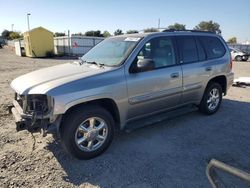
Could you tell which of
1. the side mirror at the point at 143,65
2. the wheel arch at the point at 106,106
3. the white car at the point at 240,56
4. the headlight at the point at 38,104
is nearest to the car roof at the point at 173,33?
the side mirror at the point at 143,65

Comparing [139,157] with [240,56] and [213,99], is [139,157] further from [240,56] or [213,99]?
[240,56]

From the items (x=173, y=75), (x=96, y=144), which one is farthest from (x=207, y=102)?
(x=96, y=144)

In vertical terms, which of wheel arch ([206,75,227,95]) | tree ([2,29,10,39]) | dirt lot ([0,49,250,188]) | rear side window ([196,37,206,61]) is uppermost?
Result: tree ([2,29,10,39])

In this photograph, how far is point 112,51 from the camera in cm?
493

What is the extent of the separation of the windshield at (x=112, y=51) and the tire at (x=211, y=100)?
2301 mm

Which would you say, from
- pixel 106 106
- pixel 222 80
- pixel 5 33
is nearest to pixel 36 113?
pixel 106 106

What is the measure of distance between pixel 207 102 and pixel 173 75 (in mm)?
1548

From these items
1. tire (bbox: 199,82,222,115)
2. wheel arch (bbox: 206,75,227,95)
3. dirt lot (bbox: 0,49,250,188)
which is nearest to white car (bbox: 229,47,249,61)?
wheel arch (bbox: 206,75,227,95)

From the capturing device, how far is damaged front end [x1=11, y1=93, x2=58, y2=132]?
366 cm

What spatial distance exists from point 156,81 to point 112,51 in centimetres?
100

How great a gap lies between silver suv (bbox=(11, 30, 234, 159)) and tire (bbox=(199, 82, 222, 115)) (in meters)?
0.03

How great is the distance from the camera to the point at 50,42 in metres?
31.0

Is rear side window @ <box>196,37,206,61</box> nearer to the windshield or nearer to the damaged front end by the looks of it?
the windshield

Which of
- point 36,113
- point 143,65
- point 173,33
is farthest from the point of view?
point 173,33
